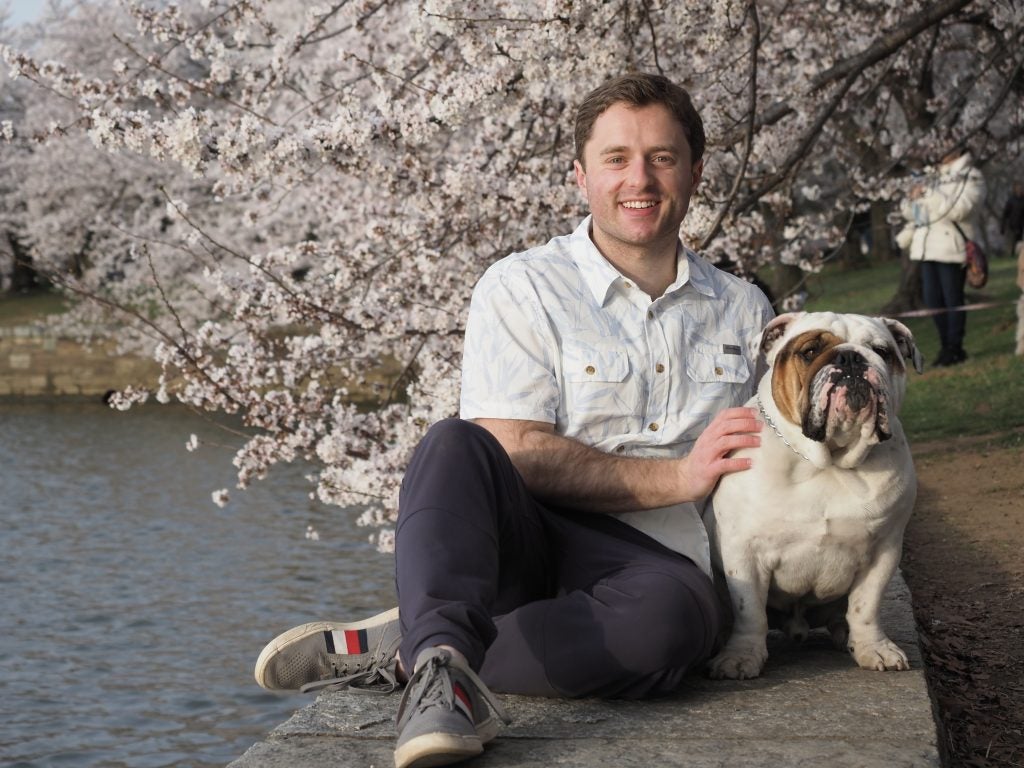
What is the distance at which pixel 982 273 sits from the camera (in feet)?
42.4

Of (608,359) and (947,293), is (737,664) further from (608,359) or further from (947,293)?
(947,293)

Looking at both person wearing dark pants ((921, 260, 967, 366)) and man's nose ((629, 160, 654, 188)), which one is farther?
person wearing dark pants ((921, 260, 967, 366))

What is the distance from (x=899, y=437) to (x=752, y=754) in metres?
1.00

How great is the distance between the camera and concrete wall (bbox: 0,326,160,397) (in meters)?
26.0

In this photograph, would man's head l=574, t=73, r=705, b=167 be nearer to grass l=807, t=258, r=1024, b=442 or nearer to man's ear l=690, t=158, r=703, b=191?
man's ear l=690, t=158, r=703, b=191

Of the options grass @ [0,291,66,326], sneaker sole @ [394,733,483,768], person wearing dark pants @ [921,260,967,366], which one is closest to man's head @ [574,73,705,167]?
sneaker sole @ [394,733,483,768]

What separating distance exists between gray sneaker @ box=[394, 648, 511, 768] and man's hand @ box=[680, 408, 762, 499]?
93cm

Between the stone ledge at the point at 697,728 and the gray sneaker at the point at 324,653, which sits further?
the gray sneaker at the point at 324,653

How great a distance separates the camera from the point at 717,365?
392 cm

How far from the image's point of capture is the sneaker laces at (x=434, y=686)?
2.81 meters

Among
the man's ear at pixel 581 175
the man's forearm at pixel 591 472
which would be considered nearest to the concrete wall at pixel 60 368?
the man's ear at pixel 581 175

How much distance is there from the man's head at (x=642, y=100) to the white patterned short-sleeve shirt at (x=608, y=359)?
0.36 m

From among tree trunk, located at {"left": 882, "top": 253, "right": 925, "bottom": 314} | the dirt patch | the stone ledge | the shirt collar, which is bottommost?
the dirt patch

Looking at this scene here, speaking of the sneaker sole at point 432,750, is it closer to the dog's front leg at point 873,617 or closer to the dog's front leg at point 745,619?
the dog's front leg at point 745,619
